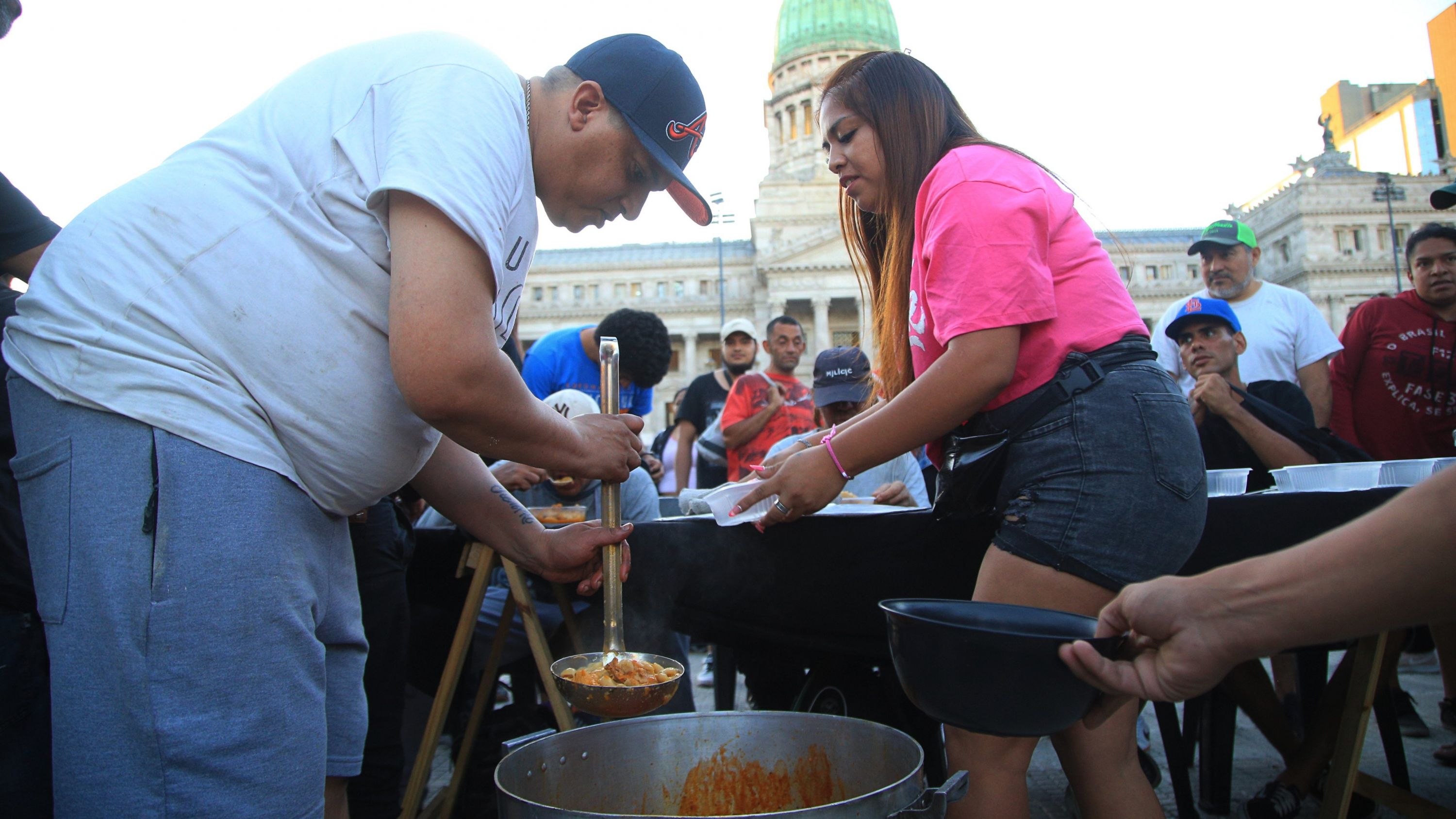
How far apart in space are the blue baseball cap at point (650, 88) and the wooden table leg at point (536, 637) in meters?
1.61

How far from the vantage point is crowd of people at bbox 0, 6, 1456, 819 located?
1.04 m

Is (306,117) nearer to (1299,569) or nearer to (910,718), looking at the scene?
(1299,569)

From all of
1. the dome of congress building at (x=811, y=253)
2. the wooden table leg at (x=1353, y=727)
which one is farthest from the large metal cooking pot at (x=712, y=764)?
the dome of congress building at (x=811, y=253)

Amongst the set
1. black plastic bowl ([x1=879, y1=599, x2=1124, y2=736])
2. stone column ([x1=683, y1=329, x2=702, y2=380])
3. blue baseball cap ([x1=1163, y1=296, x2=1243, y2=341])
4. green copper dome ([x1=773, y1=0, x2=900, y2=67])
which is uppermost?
green copper dome ([x1=773, y1=0, x2=900, y2=67])

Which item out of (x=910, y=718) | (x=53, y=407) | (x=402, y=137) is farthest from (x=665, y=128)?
(x=910, y=718)

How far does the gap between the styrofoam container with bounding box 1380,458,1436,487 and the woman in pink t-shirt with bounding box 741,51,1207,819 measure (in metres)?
0.93

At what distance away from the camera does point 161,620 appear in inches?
40.8

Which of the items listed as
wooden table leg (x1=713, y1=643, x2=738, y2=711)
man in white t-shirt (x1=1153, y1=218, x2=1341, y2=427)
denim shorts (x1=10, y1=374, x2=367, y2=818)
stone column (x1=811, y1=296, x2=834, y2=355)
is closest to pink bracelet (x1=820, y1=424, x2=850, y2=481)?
denim shorts (x1=10, y1=374, x2=367, y2=818)

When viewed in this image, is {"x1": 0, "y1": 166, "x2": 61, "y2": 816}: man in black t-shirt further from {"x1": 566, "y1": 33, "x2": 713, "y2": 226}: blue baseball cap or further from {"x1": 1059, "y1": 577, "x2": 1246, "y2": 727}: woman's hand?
{"x1": 1059, "y1": 577, "x2": 1246, "y2": 727}: woman's hand

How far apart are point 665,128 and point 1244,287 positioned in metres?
4.39

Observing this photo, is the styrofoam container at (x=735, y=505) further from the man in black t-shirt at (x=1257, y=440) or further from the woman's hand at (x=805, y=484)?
the man in black t-shirt at (x=1257, y=440)

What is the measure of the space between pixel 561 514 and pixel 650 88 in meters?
1.81

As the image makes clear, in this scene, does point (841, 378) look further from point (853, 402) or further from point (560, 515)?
point (560, 515)

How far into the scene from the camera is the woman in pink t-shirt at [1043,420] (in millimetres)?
1430
